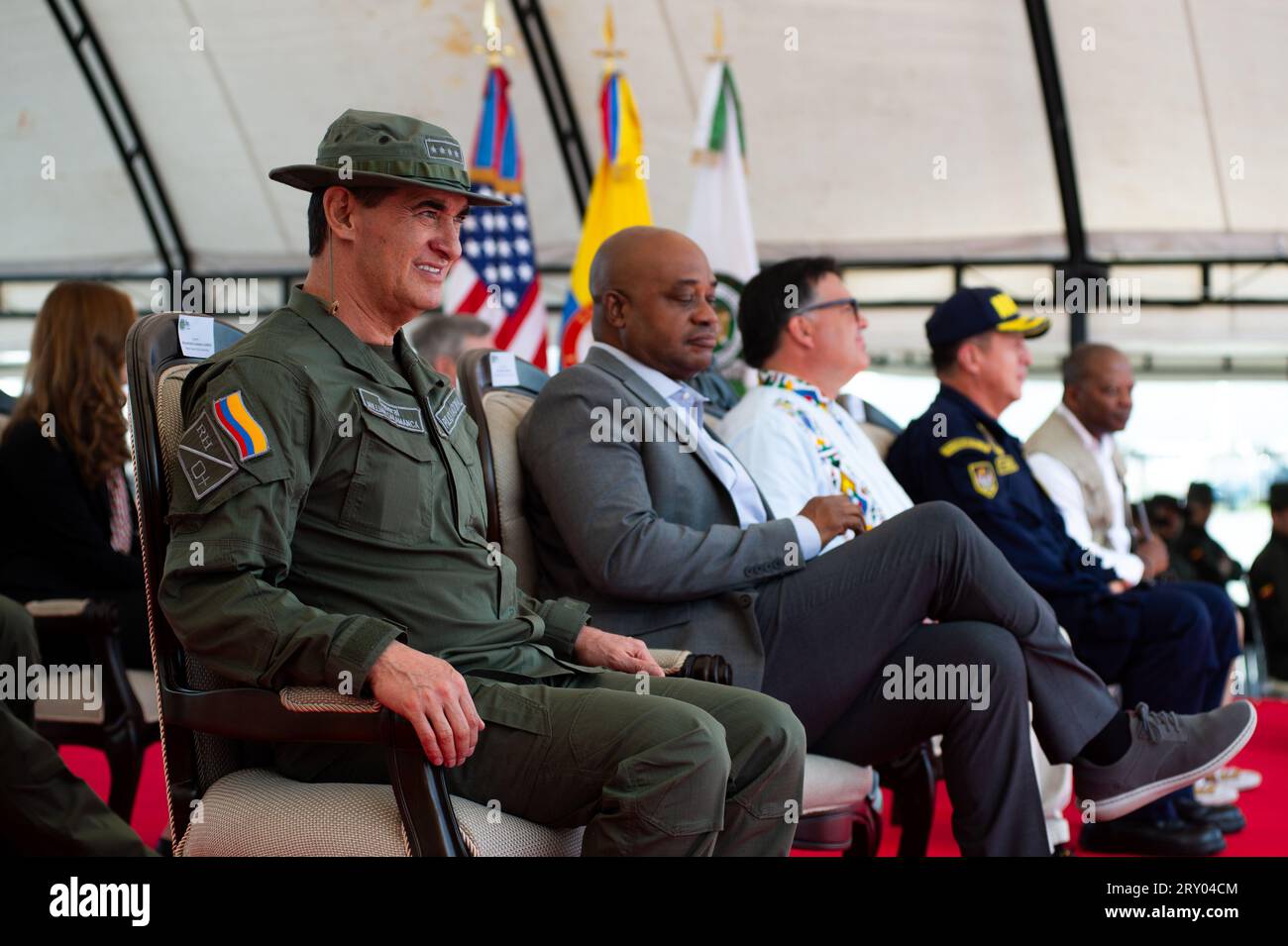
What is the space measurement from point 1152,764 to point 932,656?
45 cm

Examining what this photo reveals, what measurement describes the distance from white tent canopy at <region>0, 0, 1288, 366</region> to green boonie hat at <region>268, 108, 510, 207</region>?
275 inches

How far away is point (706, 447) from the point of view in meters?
2.24

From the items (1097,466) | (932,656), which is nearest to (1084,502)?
(1097,466)

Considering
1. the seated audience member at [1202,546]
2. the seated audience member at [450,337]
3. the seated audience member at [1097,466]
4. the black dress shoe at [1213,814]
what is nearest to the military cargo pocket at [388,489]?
the seated audience member at [1097,466]

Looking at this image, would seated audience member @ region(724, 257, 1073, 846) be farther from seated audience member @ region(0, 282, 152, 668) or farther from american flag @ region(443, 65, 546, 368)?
american flag @ region(443, 65, 546, 368)

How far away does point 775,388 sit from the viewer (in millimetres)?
2701

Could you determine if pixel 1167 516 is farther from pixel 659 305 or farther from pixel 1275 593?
pixel 659 305

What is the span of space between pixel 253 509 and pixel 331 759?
318mm

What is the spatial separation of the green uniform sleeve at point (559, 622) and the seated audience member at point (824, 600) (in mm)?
147

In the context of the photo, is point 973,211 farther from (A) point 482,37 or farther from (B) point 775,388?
(B) point 775,388

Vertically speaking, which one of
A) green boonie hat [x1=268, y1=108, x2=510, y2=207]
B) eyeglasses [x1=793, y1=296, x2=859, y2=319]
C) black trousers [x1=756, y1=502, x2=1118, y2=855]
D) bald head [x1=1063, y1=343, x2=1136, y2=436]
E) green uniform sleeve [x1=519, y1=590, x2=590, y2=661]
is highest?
green boonie hat [x1=268, y1=108, x2=510, y2=207]

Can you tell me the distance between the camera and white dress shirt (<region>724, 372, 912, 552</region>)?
250cm

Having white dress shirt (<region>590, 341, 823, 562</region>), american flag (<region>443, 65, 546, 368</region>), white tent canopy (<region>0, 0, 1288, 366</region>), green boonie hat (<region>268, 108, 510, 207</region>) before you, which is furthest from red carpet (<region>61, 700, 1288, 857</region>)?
white tent canopy (<region>0, 0, 1288, 366</region>)
